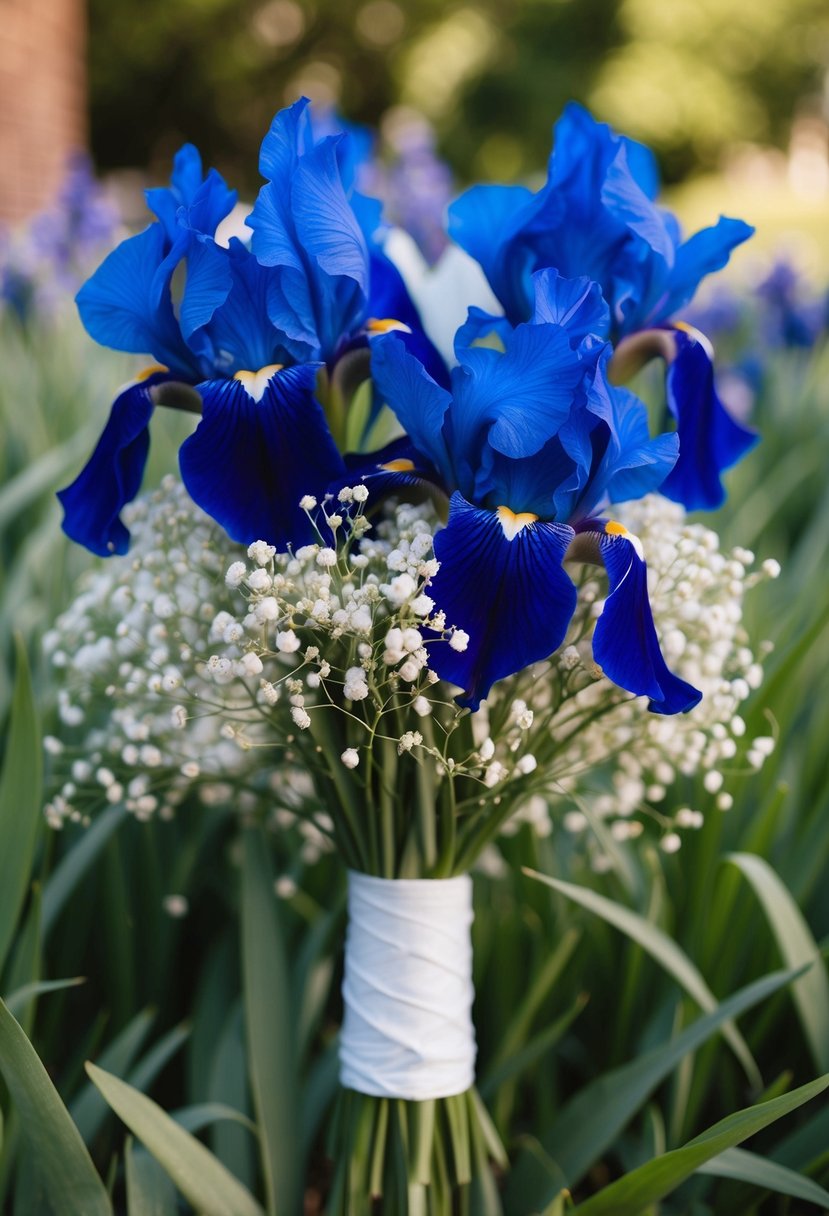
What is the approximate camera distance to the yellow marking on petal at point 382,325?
2.55ft

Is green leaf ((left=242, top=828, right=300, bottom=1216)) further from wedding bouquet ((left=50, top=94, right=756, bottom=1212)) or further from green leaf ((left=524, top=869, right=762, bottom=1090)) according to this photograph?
green leaf ((left=524, top=869, right=762, bottom=1090))

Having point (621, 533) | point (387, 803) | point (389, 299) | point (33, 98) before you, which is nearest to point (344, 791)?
point (387, 803)

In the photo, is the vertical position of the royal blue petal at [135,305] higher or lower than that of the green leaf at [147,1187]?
higher

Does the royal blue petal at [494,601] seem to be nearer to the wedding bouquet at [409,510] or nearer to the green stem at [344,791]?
the wedding bouquet at [409,510]

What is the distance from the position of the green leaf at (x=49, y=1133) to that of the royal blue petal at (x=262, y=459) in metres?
0.35

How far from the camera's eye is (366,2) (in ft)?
57.7

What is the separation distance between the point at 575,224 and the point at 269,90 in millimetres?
19483

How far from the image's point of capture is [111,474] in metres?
0.80

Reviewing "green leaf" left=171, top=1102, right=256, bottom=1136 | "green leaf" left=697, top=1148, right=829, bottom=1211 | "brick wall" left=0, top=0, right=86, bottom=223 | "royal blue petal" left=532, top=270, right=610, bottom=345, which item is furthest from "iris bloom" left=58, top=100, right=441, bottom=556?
"brick wall" left=0, top=0, right=86, bottom=223

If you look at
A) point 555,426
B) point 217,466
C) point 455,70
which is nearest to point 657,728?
point 555,426

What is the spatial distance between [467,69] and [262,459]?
58.0 feet

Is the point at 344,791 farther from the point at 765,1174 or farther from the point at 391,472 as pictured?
the point at 765,1174

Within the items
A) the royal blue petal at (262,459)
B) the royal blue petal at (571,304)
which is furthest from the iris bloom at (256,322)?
the royal blue petal at (571,304)

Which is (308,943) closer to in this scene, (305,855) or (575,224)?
(305,855)
